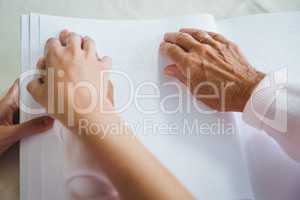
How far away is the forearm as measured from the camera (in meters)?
0.36

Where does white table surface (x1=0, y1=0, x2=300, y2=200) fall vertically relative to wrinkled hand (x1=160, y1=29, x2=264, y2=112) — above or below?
above

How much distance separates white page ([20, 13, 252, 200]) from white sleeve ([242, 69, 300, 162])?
1.6 inches

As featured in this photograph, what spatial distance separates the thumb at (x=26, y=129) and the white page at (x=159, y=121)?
0.04 feet

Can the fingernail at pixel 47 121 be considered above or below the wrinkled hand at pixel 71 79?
below

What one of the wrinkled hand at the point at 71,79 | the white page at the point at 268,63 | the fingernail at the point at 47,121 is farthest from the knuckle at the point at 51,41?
the white page at the point at 268,63

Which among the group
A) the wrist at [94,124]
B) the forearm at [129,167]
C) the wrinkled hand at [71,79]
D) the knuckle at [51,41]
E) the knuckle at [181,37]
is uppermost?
the knuckle at [181,37]

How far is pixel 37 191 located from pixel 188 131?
0.69 ft

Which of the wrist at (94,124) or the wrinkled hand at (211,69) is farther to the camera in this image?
the wrinkled hand at (211,69)

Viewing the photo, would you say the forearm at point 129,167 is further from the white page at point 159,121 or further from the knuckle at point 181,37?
the knuckle at point 181,37

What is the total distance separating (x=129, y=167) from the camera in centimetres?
36

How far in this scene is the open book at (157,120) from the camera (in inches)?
17.2
